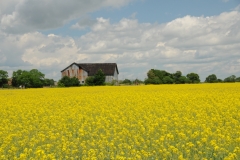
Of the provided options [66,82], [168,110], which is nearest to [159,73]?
[66,82]

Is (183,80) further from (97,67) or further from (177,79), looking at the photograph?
(97,67)

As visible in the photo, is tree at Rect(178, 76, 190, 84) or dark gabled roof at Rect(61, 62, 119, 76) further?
dark gabled roof at Rect(61, 62, 119, 76)

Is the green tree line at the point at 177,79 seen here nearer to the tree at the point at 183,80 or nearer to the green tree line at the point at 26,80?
the tree at the point at 183,80

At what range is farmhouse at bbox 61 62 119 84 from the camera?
6406cm

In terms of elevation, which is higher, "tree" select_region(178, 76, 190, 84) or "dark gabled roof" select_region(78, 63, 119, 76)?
"dark gabled roof" select_region(78, 63, 119, 76)

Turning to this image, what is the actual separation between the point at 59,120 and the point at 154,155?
571 cm

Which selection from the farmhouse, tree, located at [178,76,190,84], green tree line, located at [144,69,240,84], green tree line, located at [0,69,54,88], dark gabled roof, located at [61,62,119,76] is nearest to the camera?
green tree line, located at [144,69,240,84]

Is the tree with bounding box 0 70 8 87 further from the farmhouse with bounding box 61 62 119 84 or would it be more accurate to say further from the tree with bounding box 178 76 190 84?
the tree with bounding box 178 76 190 84

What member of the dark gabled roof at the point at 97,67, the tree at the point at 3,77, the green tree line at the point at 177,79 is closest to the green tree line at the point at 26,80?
the tree at the point at 3,77

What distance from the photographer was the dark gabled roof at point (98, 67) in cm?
6431

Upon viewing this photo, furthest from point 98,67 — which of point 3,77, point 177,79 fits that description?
point 3,77

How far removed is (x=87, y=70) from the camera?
64.2 meters

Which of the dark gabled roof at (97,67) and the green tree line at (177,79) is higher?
the dark gabled roof at (97,67)

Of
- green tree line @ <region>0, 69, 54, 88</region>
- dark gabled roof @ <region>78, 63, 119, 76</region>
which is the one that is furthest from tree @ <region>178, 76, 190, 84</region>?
green tree line @ <region>0, 69, 54, 88</region>
